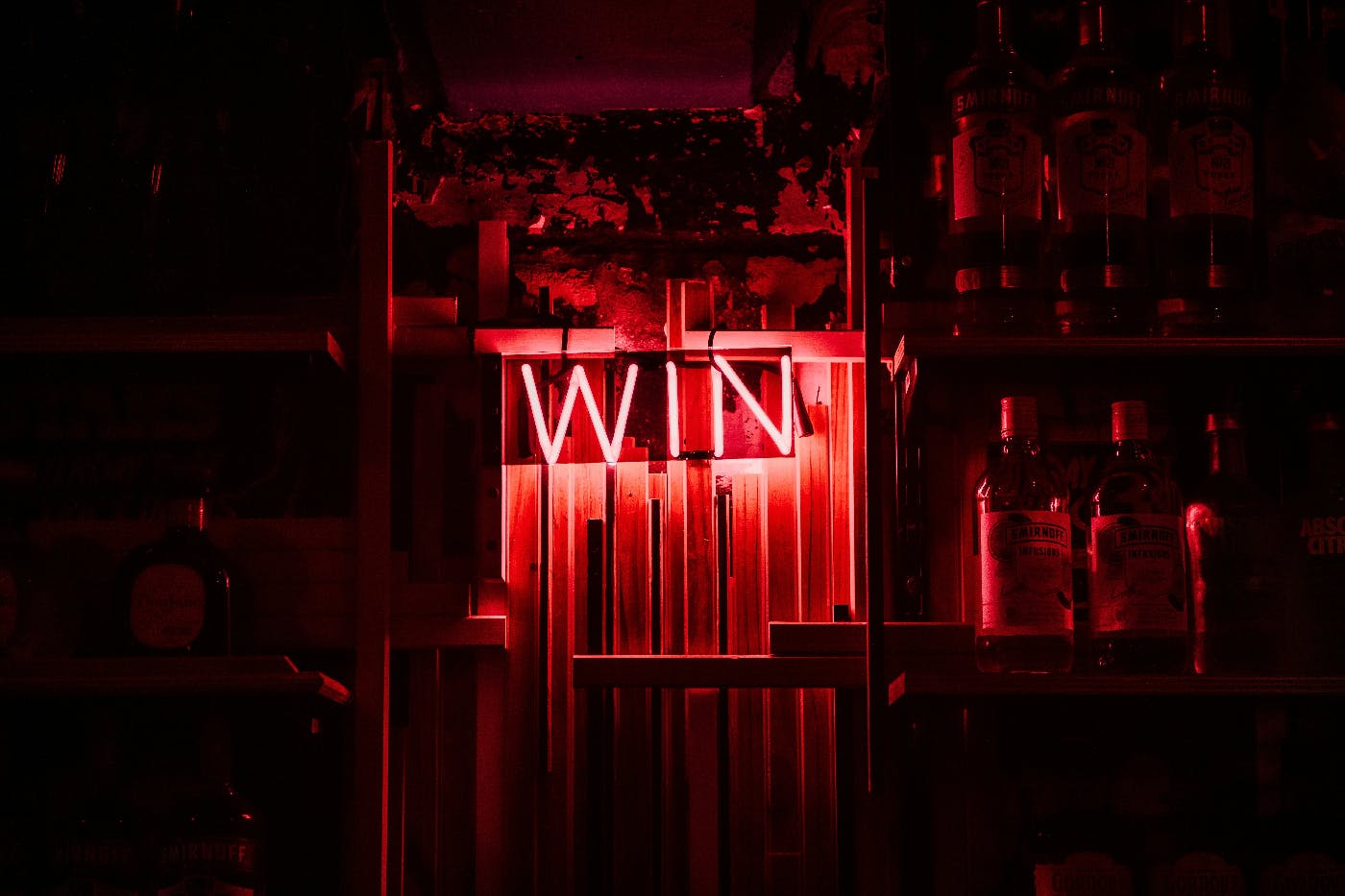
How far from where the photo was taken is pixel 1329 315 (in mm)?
2256

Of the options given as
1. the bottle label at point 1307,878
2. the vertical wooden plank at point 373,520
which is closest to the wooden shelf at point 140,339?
the vertical wooden plank at point 373,520

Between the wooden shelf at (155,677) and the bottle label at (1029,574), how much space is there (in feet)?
3.14

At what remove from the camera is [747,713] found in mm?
2541

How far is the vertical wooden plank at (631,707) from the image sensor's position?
8.14 ft

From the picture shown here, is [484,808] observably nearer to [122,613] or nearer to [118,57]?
[122,613]

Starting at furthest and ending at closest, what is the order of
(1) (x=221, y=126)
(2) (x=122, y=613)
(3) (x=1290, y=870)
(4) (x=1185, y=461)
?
(1) (x=221, y=126) < (4) (x=1185, y=461) < (2) (x=122, y=613) < (3) (x=1290, y=870)

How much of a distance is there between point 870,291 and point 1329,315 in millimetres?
721

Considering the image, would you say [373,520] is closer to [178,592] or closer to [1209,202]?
[178,592]

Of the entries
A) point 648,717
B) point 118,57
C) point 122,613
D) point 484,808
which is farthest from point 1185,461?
point 118,57

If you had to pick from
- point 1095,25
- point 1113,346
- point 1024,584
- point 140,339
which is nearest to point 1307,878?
point 1024,584

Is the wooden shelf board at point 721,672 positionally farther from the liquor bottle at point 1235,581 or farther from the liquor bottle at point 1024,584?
the liquor bottle at point 1235,581

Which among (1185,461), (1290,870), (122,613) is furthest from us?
(1185,461)

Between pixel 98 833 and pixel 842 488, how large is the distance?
1.31 m

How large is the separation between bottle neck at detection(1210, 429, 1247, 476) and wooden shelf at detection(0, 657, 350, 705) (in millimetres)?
1370
